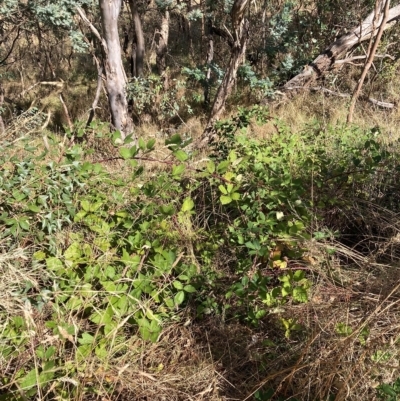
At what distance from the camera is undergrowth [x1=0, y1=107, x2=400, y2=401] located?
1.66 m

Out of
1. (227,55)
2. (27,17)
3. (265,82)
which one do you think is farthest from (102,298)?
(227,55)

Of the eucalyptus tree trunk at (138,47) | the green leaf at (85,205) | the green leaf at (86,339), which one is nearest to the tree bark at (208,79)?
the eucalyptus tree trunk at (138,47)

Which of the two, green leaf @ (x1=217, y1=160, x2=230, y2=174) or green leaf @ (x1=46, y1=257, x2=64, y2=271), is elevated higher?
green leaf @ (x1=217, y1=160, x2=230, y2=174)

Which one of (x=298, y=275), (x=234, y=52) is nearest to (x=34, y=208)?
(x=298, y=275)

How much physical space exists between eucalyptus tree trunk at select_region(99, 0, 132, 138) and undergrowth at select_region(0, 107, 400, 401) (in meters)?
2.40

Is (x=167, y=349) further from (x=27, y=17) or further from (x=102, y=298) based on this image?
(x=27, y=17)

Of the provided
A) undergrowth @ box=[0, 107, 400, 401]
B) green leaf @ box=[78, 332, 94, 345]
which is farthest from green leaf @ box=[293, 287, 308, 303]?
green leaf @ box=[78, 332, 94, 345]

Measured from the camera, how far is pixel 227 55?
25.0ft

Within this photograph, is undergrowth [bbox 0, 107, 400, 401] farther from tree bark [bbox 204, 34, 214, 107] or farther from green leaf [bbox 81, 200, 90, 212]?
tree bark [bbox 204, 34, 214, 107]

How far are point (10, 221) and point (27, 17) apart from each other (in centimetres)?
413

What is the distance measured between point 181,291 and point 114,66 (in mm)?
3527

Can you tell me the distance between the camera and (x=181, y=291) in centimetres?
197

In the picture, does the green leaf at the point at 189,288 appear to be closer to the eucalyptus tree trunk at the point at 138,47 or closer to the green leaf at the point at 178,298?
the green leaf at the point at 178,298

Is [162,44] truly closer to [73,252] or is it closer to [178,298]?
[73,252]
